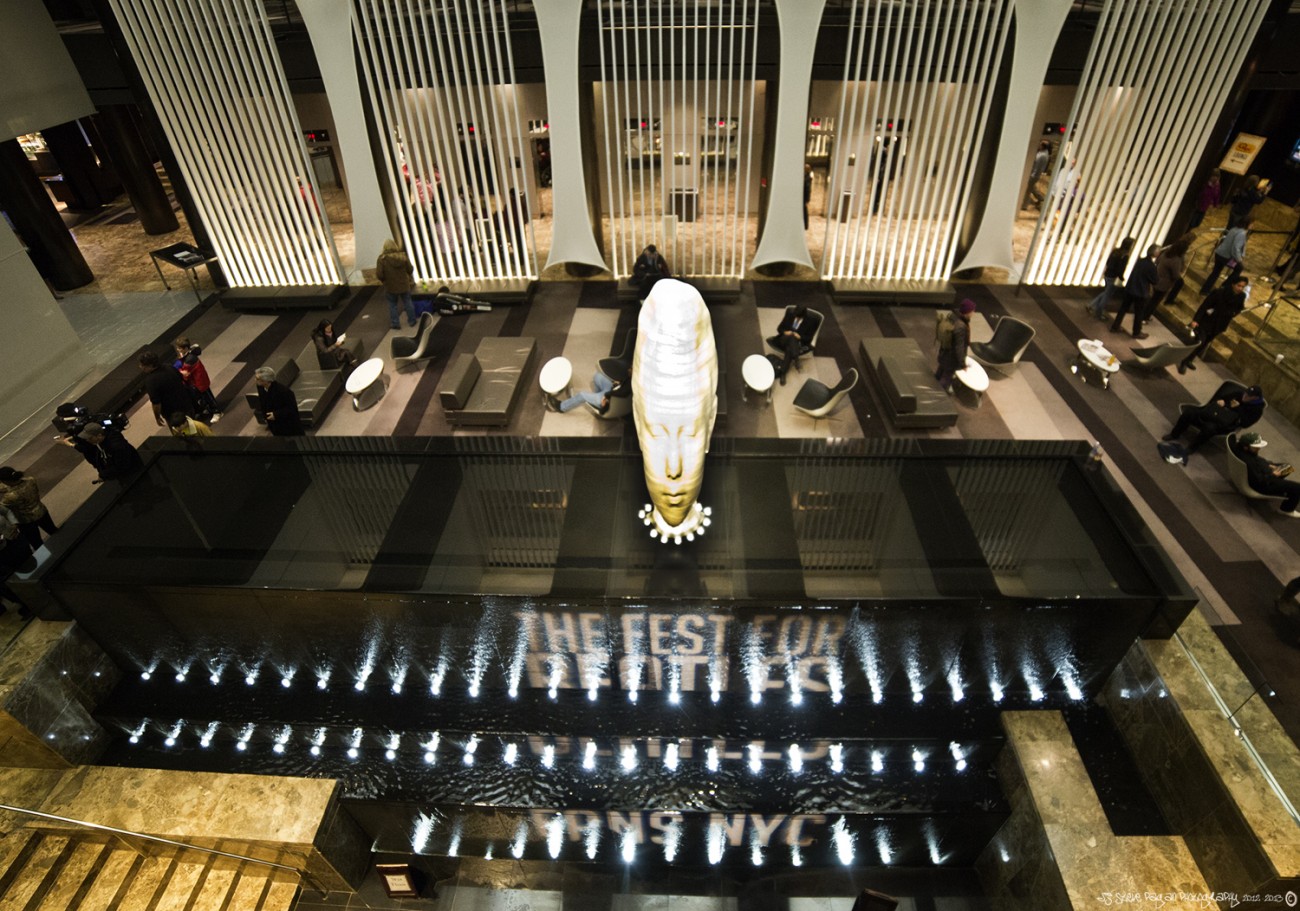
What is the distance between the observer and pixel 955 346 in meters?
8.95

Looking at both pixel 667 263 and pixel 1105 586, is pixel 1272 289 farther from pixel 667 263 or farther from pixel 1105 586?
pixel 667 263

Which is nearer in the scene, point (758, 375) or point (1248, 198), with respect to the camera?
point (758, 375)

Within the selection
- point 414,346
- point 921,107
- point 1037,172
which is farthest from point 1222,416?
point 414,346

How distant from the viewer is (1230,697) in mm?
5391

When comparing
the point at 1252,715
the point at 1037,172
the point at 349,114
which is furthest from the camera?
the point at 1037,172

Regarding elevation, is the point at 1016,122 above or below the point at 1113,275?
above

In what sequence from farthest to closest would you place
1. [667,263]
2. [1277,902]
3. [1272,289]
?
[667,263] < [1272,289] < [1277,902]

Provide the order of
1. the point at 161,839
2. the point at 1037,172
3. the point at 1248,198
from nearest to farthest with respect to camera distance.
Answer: the point at 161,839, the point at 1248,198, the point at 1037,172

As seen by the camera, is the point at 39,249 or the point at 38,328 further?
the point at 39,249

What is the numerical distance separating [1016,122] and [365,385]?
10444 mm

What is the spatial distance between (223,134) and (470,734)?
419 inches

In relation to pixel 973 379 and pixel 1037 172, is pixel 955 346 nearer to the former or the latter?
pixel 973 379

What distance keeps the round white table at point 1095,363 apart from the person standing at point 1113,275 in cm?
130

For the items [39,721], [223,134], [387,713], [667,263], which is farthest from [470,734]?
[223,134]
